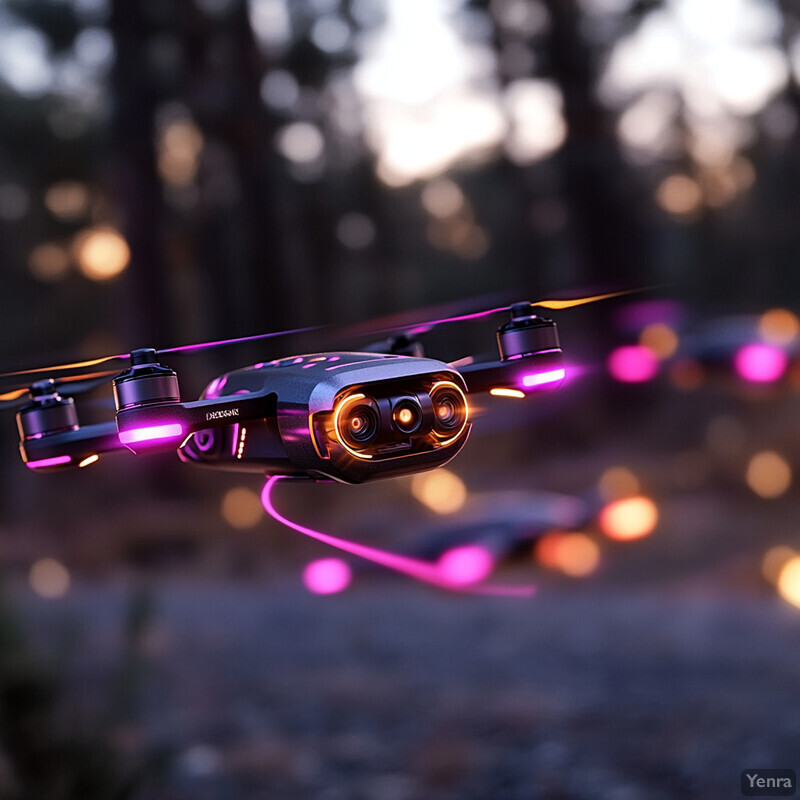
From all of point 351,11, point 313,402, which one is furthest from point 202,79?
point 313,402

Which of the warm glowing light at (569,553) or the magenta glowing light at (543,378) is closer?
the magenta glowing light at (543,378)

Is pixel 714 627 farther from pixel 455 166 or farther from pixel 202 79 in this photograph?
pixel 455 166

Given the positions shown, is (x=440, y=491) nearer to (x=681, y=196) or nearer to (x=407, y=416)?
(x=681, y=196)

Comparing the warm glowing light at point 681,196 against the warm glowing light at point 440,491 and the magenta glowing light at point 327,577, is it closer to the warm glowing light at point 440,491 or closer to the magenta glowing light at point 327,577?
the warm glowing light at point 440,491

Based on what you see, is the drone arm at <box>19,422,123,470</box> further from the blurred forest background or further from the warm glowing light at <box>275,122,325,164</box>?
the warm glowing light at <box>275,122,325,164</box>

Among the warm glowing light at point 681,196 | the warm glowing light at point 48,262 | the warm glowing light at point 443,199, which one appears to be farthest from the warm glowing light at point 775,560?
the warm glowing light at point 48,262

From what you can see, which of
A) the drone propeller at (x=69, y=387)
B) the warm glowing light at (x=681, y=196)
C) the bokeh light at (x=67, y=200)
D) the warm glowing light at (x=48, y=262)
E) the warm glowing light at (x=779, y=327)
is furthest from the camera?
the warm glowing light at (x=48, y=262)

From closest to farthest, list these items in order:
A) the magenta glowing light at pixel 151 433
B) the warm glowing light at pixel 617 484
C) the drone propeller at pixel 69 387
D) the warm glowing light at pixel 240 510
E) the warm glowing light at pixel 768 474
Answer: the magenta glowing light at pixel 151 433, the drone propeller at pixel 69 387, the warm glowing light at pixel 240 510, the warm glowing light at pixel 768 474, the warm glowing light at pixel 617 484

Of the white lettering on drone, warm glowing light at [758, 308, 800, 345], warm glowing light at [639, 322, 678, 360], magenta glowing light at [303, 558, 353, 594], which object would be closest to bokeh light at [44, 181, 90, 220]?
magenta glowing light at [303, 558, 353, 594]
